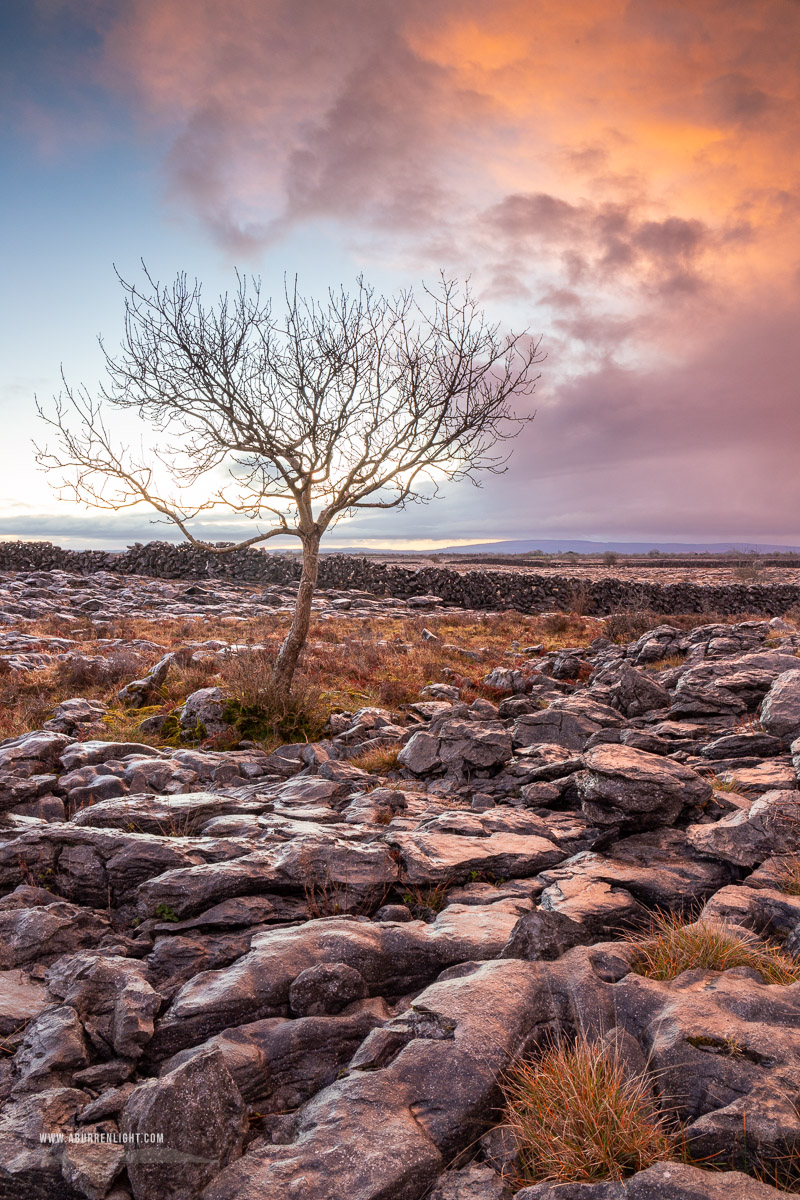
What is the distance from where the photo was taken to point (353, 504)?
1273cm

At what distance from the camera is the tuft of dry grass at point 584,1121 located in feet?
9.58

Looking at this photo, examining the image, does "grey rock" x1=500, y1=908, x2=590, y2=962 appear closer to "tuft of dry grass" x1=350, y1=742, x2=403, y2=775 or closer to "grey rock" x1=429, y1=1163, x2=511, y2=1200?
"grey rock" x1=429, y1=1163, x2=511, y2=1200

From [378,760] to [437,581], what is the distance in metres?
28.5

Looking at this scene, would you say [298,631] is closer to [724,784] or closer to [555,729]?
[555,729]

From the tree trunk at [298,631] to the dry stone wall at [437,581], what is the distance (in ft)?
68.9

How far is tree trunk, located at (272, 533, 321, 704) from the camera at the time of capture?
11.7 m

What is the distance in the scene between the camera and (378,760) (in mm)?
9570

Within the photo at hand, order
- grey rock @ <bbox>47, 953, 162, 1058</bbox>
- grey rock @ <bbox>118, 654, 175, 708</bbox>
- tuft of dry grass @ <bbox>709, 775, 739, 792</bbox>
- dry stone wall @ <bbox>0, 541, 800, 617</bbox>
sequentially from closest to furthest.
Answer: grey rock @ <bbox>47, 953, 162, 1058</bbox> → tuft of dry grass @ <bbox>709, 775, 739, 792</bbox> → grey rock @ <bbox>118, 654, 175, 708</bbox> → dry stone wall @ <bbox>0, 541, 800, 617</bbox>

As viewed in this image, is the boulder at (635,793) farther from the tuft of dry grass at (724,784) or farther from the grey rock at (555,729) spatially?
the grey rock at (555,729)

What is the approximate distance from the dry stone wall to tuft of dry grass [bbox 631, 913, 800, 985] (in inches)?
1026

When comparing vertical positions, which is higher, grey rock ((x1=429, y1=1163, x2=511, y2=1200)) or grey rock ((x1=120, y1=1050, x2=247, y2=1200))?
grey rock ((x1=120, y1=1050, x2=247, y2=1200))

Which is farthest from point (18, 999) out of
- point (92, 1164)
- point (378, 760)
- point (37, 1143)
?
point (378, 760)

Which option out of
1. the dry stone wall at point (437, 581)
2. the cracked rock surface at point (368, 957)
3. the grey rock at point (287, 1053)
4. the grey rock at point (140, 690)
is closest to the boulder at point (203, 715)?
the grey rock at point (140, 690)

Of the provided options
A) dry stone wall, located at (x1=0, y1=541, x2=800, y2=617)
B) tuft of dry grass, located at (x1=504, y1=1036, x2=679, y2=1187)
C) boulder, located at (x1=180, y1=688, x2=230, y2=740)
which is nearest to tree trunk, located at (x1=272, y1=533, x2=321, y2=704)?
boulder, located at (x1=180, y1=688, x2=230, y2=740)
